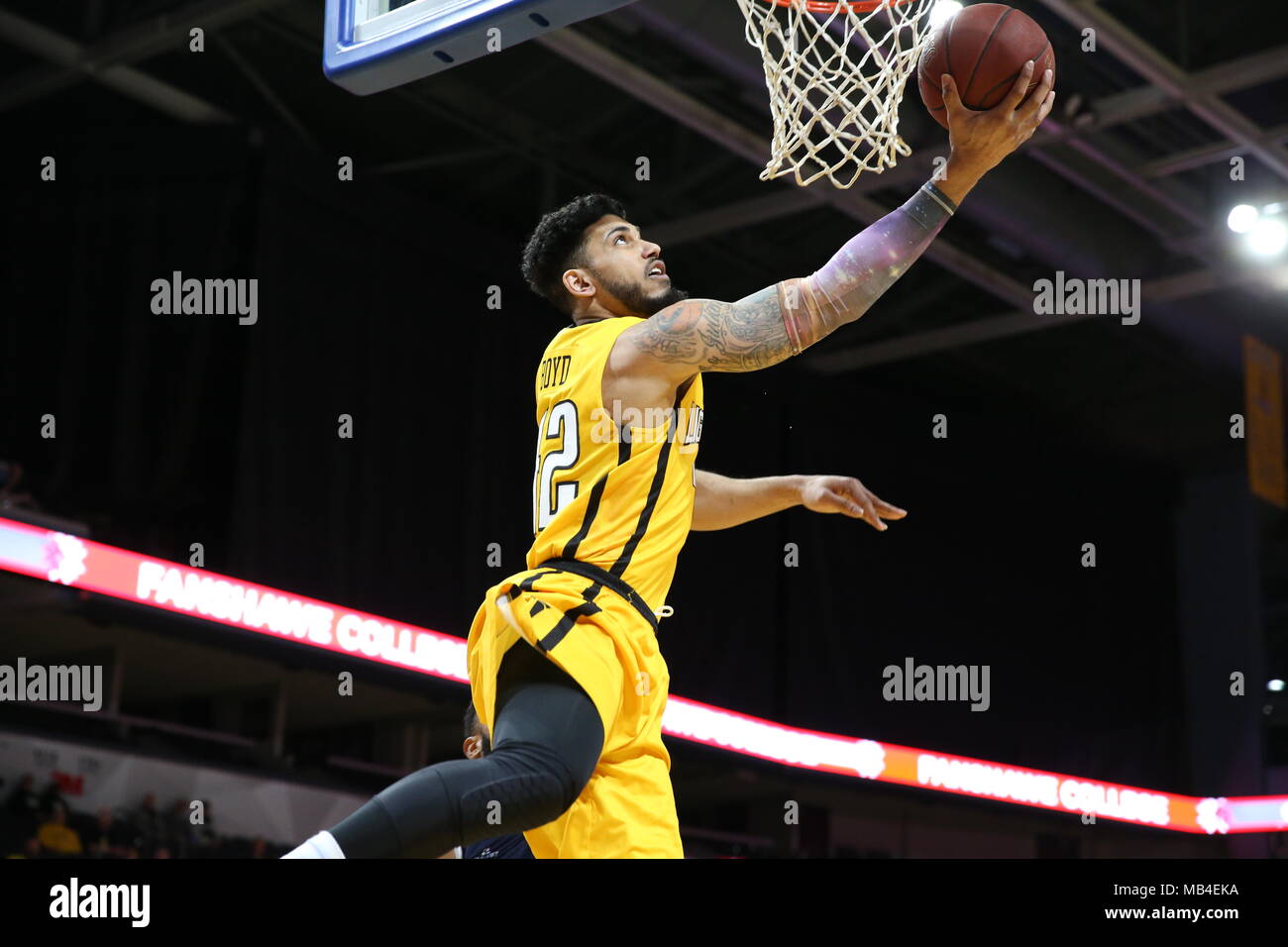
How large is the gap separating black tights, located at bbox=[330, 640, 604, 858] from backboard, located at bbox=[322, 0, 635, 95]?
1.89 m

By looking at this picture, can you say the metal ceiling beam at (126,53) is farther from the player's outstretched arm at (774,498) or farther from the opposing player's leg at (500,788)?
the opposing player's leg at (500,788)

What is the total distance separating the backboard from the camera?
4.02 metres

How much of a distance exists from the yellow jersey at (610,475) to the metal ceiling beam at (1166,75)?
6646 mm

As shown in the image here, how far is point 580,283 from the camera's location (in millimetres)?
3389

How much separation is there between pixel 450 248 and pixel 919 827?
301 inches

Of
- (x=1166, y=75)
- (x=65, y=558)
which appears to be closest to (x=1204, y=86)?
(x=1166, y=75)

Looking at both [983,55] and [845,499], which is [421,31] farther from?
[845,499]

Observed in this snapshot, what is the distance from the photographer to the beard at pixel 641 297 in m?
3.36

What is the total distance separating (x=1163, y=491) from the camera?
15.4m

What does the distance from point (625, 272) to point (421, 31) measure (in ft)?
4.02

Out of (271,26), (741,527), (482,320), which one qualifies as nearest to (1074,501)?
(741,527)

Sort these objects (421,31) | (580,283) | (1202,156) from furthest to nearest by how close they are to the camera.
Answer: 1. (1202,156)
2. (421,31)
3. (580,283)

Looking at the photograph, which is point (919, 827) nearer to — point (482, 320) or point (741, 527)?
point (741, 527)
